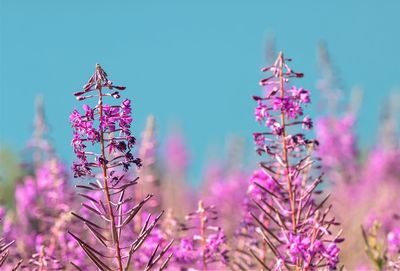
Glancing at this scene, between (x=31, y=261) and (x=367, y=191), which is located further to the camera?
(x=367, y=191)

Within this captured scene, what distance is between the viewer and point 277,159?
17.4 feet

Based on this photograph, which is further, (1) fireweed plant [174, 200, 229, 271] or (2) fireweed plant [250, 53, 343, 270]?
(1) fireweed plant [174, 200, 229, 271]

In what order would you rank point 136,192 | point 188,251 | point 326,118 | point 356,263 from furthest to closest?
point 326,118 → point 356,263 → point 136,192 → point 188,251

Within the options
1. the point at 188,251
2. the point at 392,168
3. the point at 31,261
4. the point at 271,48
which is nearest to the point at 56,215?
the point at 188,251

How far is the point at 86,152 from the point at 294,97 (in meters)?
1.51

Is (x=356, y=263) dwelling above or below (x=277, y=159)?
above


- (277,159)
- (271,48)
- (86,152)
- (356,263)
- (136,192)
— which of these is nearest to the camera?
(86,152)

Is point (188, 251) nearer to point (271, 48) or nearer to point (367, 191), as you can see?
point (271, 48)

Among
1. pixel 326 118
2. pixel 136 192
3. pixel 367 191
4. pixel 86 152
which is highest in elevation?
pixel 326 118

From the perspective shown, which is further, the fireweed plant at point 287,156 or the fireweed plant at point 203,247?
the fireweed plant at point 203,247

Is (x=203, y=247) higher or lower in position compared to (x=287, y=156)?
lower

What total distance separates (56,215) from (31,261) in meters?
2.83

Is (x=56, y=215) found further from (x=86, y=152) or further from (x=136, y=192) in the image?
(x=86, y=152)

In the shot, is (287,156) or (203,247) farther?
(203,247)
